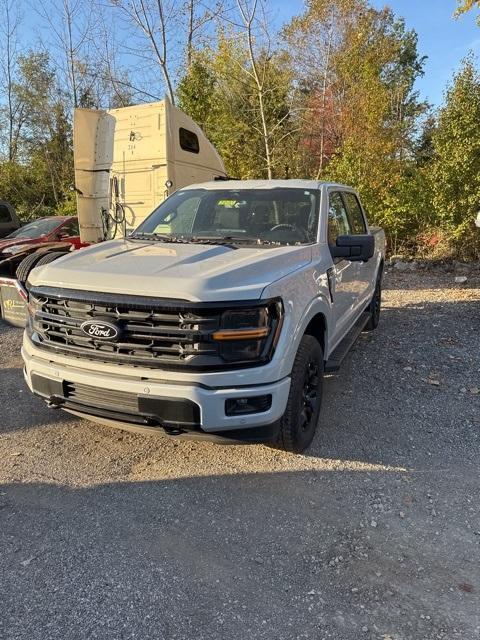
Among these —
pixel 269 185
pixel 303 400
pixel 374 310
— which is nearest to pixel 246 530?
pixel 303 400

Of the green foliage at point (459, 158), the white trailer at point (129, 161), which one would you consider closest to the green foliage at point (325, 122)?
the green foliage at point (459, 158)

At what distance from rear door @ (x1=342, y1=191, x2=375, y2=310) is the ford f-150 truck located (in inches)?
57.9

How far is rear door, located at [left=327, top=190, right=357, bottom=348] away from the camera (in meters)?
4.21

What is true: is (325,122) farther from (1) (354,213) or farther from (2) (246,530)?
(2) (246,530)

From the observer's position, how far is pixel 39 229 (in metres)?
11.0

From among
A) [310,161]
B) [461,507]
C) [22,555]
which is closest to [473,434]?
[461,507]

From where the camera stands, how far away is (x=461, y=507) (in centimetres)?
296

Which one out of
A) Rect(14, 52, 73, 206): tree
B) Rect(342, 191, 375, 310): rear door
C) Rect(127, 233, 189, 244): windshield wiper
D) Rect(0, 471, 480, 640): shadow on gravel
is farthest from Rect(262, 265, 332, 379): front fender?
Rect(14, 52, 73, 206): tree

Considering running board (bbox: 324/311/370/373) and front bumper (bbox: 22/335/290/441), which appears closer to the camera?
front bumper (bbox: 22/335/290/441)

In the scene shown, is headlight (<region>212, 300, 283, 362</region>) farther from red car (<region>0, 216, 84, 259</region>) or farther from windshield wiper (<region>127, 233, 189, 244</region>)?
red car (<region>0, 216, 84, 259</region>)

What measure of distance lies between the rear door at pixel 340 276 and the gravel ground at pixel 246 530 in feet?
2.55

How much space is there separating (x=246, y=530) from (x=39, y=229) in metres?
9.89

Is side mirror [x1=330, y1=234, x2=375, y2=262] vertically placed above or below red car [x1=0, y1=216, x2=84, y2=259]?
above

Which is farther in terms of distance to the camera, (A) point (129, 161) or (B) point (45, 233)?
(B) point (45, 233)
